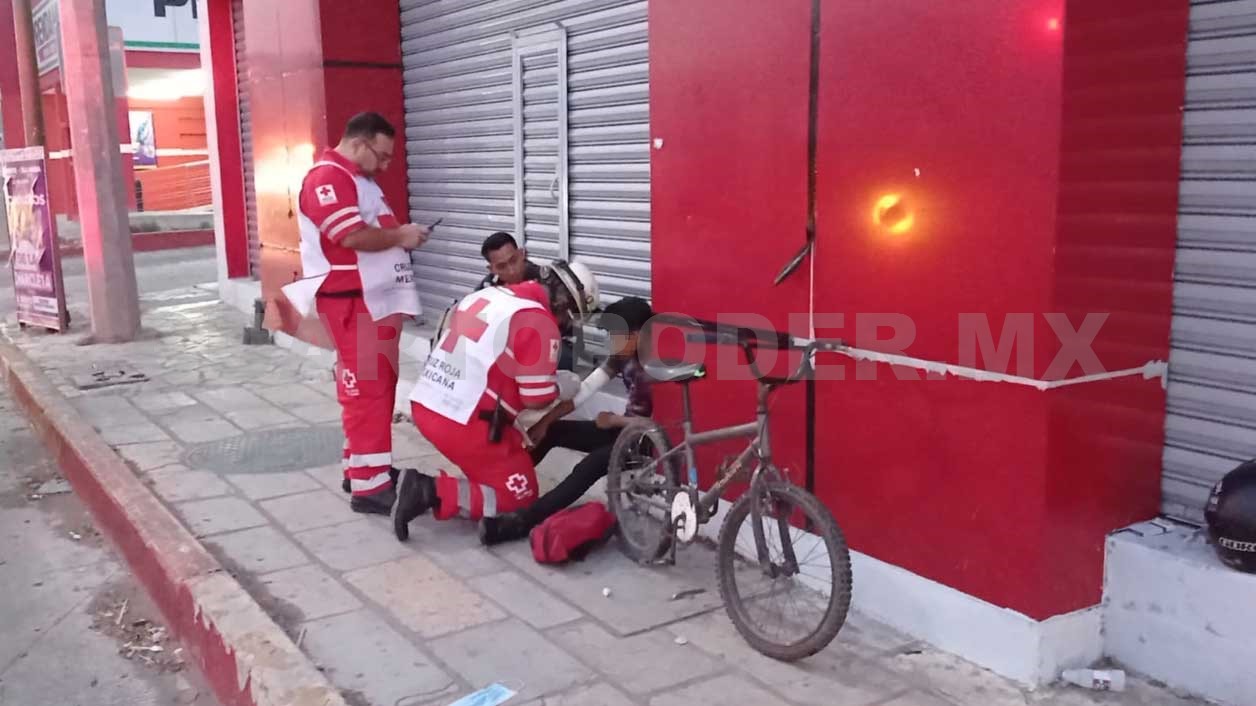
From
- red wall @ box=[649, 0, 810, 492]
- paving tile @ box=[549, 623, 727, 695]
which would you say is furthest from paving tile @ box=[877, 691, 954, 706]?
red wall @ box=[649, 0, 810, 492]

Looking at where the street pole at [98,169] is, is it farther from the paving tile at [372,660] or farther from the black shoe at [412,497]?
the paving tile at [372,660]

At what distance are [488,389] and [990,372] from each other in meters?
2.18

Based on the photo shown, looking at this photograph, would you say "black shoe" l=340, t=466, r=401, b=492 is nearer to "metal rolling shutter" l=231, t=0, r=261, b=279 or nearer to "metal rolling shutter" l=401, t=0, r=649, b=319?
"metal rolling shutter" l=401, t=0, r=649, b=319

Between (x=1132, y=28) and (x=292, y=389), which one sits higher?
(x=1132, y=28)

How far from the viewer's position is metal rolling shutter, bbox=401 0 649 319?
6219mm

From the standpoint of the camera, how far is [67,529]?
595cm

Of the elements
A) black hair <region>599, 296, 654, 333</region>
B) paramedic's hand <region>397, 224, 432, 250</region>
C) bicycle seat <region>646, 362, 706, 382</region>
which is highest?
paramedic's hand <region>397, 224, 432, 250</region>

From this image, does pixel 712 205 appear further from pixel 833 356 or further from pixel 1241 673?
pixel 1241 673

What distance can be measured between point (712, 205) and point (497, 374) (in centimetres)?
118

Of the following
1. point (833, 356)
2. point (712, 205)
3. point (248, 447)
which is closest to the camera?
point (833, 356)

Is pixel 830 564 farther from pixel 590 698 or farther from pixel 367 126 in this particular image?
pixel 367 126

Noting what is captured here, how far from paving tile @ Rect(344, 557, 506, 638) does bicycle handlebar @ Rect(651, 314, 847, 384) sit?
4.40ft

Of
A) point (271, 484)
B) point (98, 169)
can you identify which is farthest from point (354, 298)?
point (98, 169)

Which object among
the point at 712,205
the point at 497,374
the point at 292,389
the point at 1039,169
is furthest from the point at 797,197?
the point at 292,389
